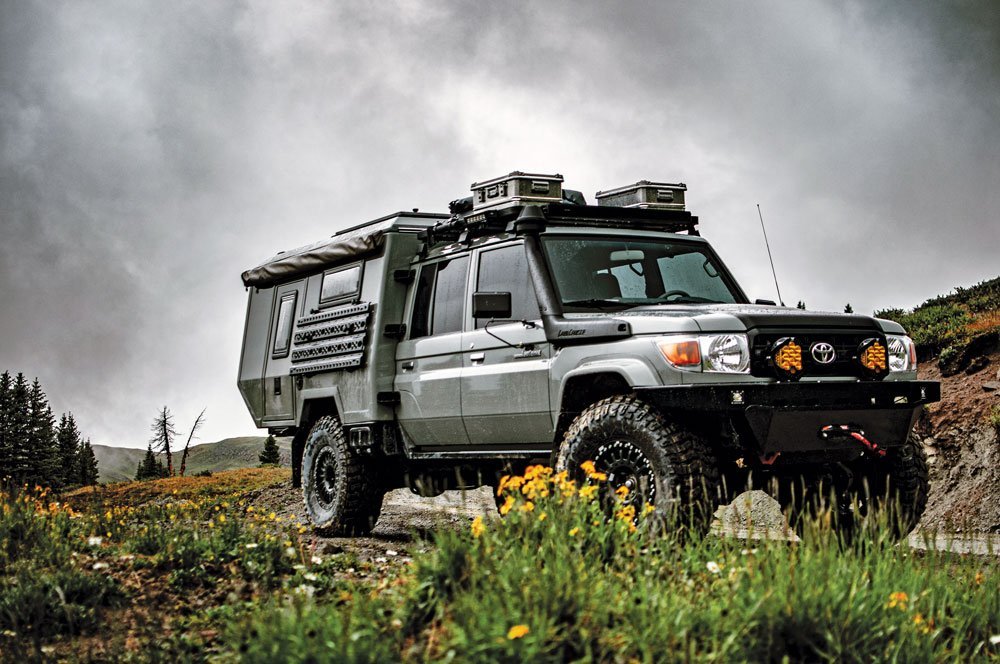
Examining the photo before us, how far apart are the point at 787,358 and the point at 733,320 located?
42cm

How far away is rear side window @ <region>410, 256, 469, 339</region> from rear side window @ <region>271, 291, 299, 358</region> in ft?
8.45

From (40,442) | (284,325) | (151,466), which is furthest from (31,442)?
(284,325)

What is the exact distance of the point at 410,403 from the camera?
944 cm

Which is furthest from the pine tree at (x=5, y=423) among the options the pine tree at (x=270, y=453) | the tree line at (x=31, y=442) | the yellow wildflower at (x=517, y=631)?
the yellow wildflower at (x=517, y=631)

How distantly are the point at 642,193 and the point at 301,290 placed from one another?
420cm

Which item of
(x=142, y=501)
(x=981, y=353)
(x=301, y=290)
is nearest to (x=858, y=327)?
(x=301, y=290)

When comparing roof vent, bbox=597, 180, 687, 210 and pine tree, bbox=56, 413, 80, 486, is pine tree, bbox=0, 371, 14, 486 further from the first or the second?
roof vent, bbox=597, 180, 687, 210

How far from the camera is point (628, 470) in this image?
6.89m

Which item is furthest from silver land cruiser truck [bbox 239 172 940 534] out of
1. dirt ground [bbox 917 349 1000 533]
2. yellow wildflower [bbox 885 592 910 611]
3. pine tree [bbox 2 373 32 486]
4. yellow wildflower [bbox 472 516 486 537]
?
pine tree [bbox 2 373 32 486]

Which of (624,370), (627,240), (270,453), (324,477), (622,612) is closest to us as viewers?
(622,612)

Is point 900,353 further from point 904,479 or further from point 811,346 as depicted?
point 811,346

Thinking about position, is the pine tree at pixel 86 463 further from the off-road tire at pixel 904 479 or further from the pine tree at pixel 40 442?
the off-road tire at pixel 904 479

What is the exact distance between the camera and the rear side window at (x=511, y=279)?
26.3 ft

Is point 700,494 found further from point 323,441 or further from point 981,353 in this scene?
point 981,353
